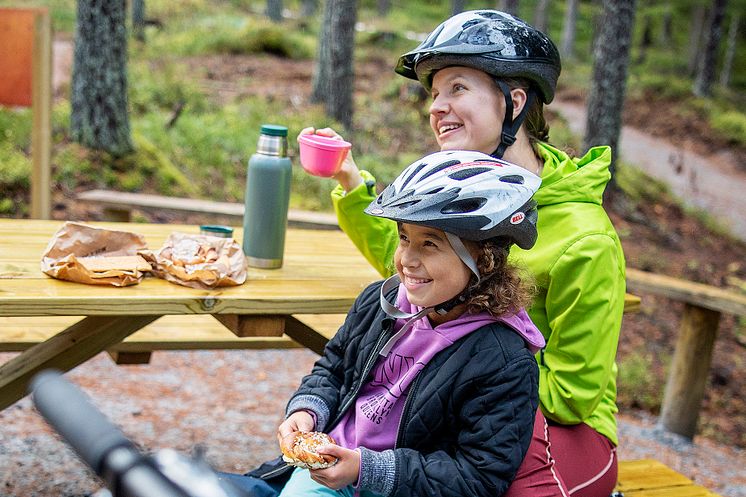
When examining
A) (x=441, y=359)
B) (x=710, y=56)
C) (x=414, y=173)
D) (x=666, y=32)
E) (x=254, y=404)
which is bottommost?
(x=254, y=404)

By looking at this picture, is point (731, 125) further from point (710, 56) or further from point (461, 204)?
point (461, 204)

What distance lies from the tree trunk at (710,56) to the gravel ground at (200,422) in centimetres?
1982

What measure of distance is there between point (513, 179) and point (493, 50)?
0.64m

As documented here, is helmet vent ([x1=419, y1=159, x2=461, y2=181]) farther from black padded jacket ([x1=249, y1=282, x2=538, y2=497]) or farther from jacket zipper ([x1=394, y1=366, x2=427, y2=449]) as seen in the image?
jacket zipper ([x1=394, y1=366, x2=427, y2=449])

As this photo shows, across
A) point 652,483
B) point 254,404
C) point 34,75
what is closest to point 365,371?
point 652,483

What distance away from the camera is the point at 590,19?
39594mm

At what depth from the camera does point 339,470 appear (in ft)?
6.93

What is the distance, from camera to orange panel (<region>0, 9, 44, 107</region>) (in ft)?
19.3

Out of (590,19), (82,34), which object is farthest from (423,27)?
(82,34)

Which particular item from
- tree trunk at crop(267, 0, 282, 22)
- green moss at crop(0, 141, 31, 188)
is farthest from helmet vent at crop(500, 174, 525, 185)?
tree trunk at crop(267, 0, 282, 22)

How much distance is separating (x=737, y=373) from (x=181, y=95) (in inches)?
344

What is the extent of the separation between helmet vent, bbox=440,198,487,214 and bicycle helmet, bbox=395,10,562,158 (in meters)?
0.72

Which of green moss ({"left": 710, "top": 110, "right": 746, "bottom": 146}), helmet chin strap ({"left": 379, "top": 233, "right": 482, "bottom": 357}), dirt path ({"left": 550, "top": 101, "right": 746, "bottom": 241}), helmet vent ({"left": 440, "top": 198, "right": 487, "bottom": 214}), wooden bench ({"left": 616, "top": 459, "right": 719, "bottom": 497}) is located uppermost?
helmet vent ({"left": 440, "top": 198, "right": 487, "bottom": 214})

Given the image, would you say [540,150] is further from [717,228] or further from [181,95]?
[717,228]
